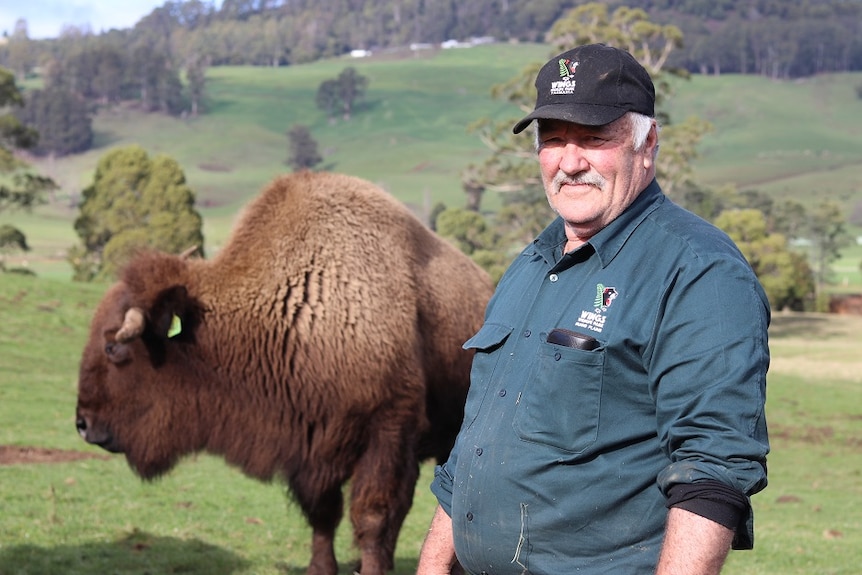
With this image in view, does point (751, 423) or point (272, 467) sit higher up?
point (751, 423)

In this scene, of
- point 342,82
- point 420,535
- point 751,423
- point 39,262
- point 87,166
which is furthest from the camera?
point 342,82

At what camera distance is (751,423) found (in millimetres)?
2928

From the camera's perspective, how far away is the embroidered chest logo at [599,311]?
3148mm

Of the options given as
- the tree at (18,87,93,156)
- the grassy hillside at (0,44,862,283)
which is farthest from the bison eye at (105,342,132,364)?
the tree at (18,87,93,156)

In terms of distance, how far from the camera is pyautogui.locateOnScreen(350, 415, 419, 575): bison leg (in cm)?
833

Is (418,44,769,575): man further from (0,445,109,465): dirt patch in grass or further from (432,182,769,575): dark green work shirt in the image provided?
(0,445,109,465): dirt patch in grass

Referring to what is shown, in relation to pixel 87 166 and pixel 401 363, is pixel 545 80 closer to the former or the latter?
pixel 401 363

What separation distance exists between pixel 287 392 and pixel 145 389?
1206 millimetres

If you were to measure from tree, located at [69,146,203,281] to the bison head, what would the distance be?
35.7m

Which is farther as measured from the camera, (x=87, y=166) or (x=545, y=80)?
(x=87, y=166)

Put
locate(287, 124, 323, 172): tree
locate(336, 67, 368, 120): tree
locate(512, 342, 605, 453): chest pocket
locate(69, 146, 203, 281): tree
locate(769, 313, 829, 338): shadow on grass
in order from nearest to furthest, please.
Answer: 1. locate(512, 342, 605, 453): chest pocket
2. locate(69, 146, 203, 281): tree
3. locate(769, 313, 829, 338): shadow on grass
4. locate(287, 124, 323, 172): tree
5. locate(336, 67, 368, 120): tree

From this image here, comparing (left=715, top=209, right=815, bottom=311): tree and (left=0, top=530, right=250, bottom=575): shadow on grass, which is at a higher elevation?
(left=0, top=530, right=250, bottom=575): shadow on grass

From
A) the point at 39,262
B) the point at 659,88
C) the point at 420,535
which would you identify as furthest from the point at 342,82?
the point at 420,535

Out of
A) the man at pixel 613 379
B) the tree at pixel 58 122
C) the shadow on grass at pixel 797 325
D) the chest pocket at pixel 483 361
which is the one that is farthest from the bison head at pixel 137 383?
the tree at pixel 58 122
